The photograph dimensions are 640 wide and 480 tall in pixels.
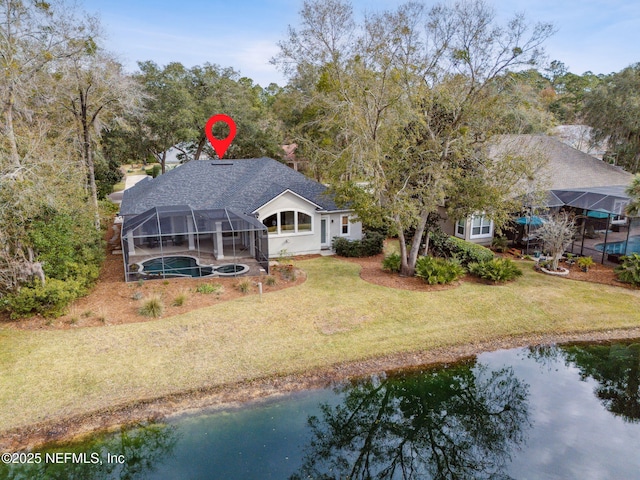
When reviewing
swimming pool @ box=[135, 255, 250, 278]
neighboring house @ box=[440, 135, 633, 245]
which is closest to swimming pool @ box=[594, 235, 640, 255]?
neighboring house @ box=[440, 135, 633, 245]

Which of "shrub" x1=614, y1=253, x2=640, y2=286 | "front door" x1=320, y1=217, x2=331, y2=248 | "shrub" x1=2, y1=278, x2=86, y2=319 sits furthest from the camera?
"front door" x1=320, y1=217, x2=331, y2=248

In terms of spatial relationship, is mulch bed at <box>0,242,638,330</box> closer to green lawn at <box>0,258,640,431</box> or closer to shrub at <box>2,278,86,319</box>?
shrub at <box>2,278,86,319</box>

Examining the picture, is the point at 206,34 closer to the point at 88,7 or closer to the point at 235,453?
the point at 88,7

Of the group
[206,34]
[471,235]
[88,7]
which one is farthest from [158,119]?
[471,235]

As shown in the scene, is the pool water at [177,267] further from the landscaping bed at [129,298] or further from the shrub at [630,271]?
the shrub at [630,271]

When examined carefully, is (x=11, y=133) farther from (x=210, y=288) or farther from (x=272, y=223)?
(x=272, y=223)

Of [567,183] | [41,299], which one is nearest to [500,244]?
[567,183]

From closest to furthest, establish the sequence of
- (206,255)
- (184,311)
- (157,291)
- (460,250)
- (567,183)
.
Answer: (184,311)
(157,291)
(460,250)
(206,255)
(567,183)
